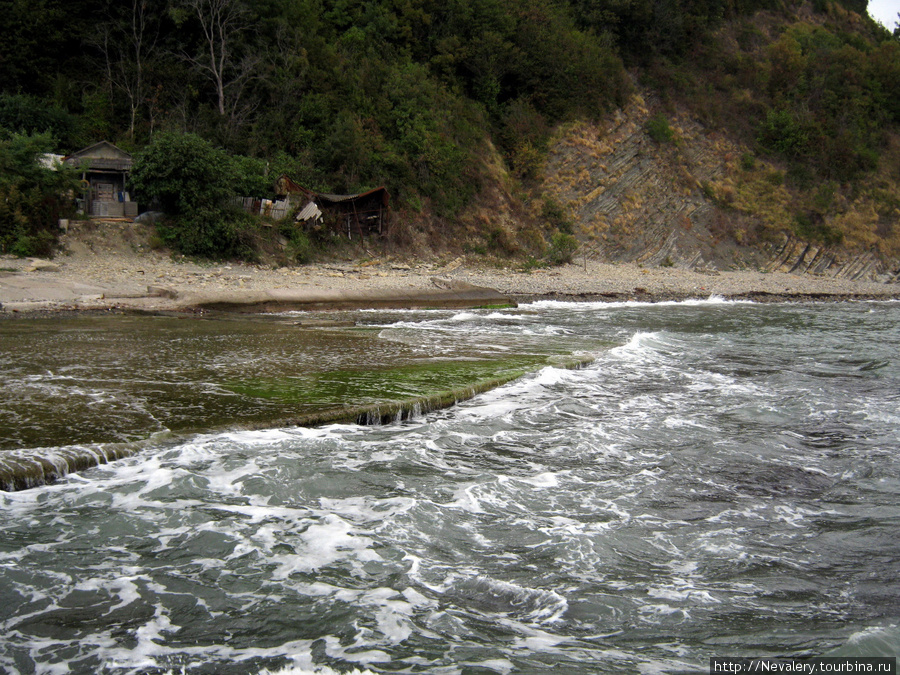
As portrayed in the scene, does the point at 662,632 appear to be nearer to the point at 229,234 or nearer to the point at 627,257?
the point at 229,234

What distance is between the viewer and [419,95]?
30.0m

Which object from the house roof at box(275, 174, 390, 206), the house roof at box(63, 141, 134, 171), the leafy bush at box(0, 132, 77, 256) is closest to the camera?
the leafy bush at box(0, 132, 77, 256)

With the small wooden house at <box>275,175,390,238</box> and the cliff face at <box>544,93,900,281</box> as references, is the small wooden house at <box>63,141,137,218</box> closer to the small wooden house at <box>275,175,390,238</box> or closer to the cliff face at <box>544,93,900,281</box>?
the small wooden house at <box>275,175,390,238</box>

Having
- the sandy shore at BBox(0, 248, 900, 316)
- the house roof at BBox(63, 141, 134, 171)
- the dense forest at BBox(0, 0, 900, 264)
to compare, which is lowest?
the sandy shore at BBox(0, 248, 900, 316)

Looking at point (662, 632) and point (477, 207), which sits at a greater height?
point (477, 207)

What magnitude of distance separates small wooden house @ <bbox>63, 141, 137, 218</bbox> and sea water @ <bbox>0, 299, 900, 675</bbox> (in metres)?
16.2

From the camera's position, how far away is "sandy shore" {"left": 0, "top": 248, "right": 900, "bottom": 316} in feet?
49.1

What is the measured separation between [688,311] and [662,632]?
19.6 m

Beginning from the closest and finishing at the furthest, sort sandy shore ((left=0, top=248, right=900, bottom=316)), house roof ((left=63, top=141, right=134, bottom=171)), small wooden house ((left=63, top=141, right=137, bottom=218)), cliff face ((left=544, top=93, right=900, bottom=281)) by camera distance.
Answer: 1. sandy shore ((left=0, top=248, right=900, bottom=316))
2. small wooden house ((left=63, top=141, right=137, bottom=218))
3. house roof ((left=63, top=141, right=134, bottom=171))
4. cliff face ((left=544, top=93, right=900, bottom=281))

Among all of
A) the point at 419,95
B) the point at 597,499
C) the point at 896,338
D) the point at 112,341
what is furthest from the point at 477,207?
the point at 597,499

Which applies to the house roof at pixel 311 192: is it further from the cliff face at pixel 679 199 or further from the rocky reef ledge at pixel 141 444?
the rocky reef ledge at pixel 141 444

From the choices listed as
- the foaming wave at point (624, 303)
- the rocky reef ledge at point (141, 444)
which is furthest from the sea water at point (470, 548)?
the foaming wave at point (624, 303)

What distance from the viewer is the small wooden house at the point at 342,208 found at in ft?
77.7

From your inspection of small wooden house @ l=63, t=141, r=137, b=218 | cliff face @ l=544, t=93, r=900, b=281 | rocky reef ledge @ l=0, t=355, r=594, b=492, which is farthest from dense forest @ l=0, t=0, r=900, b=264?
rocky reef ledge @ l=0, t=355, r=594, b=492
